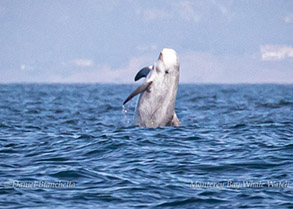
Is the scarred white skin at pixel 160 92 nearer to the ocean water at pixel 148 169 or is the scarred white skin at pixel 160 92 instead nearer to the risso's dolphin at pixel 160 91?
the risso's dolphin at pixel 160 91

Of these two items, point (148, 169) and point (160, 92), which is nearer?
point (148, 169)

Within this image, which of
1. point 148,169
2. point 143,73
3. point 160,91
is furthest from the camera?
point 143,73

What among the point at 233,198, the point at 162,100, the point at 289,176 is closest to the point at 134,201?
the point at 233,198

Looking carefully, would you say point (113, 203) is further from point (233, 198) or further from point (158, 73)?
point (158, 73)

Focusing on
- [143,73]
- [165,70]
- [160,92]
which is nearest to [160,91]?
[160,92]

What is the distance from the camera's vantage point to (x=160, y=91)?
1775cm

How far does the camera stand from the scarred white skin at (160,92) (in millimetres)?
17750

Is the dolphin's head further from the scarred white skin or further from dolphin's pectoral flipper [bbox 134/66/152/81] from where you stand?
dolphin's pectoral flipper [bbox 134/66/152/81]

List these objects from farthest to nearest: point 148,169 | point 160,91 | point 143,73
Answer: point 143,73 → point 160,91 → point 148,169

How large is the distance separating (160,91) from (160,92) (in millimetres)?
35

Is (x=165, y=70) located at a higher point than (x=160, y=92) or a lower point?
higher

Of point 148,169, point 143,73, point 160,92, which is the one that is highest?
point 143,73

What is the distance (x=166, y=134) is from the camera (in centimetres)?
1706

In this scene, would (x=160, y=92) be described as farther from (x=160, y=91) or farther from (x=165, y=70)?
(x=165, y=70)
